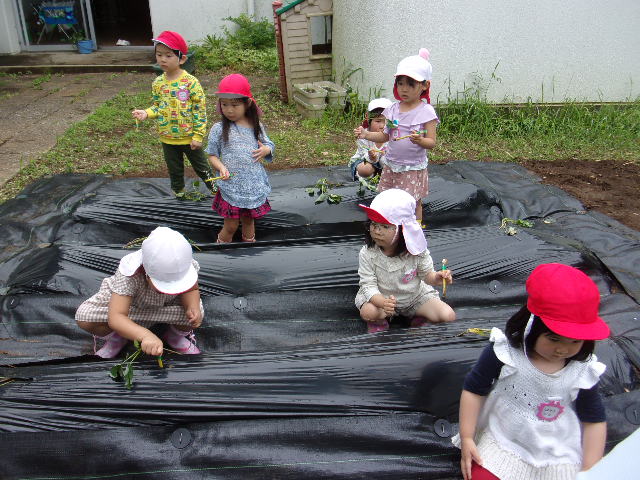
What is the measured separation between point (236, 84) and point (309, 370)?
205cm

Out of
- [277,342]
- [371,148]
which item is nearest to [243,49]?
[371,148]

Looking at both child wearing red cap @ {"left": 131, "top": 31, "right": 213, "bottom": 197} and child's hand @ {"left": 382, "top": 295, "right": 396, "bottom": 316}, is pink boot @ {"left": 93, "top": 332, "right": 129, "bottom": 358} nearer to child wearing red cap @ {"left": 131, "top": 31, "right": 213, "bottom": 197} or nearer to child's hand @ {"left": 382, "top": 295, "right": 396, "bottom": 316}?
child's hand @ {"left": 382, "top": 295, "right": 396, "bottom": 316}

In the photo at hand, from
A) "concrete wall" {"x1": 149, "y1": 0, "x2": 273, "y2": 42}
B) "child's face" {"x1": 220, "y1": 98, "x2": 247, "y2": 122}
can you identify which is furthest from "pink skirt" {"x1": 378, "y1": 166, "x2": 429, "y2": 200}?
"concrete wall" {"x1": 149, "y1": 0, "x2": 273, "y2": 42}

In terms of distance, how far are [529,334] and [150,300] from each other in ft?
5.51

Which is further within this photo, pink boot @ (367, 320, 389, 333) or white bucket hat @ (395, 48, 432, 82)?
white bucket hat @ (395, 48, 432, 82)

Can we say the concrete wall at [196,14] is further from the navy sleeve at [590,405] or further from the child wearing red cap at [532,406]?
the navy sleeve at [590,405]

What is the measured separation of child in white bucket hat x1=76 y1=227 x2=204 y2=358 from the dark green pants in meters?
1.97

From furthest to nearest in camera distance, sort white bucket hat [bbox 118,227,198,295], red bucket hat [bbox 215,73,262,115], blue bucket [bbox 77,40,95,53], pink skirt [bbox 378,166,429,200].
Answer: blue bucket [bbox 77,40,95,53] → pink skirt [bbox 378,166,429,200] → red bucket hat [bbox 215,73,262,115] → white bucket hat [bbox 118,227,198,295]

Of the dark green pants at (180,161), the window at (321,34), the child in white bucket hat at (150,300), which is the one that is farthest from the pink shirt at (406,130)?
the window at (321,34)

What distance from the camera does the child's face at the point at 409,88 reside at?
3789 mm

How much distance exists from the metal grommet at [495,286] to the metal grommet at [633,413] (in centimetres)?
105

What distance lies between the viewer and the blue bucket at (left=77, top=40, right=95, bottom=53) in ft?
34.7

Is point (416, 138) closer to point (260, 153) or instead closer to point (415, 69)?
point (415, 69)

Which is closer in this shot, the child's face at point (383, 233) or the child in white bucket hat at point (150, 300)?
the child in white bucket hat at point (150, 300)
